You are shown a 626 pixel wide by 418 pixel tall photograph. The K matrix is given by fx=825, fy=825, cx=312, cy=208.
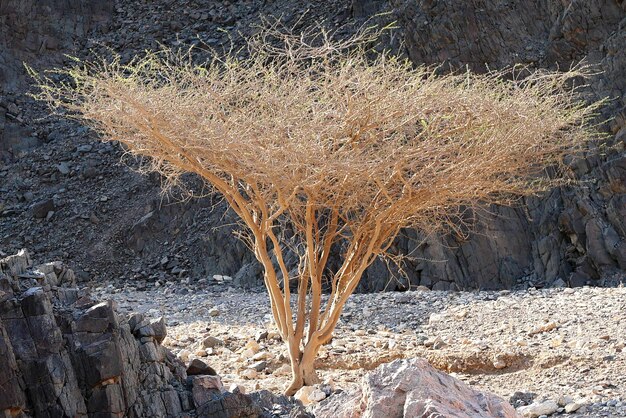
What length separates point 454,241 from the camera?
1570 centimetres

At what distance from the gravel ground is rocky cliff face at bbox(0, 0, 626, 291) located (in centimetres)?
186

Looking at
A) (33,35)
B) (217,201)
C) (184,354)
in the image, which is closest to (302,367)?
(184,354)

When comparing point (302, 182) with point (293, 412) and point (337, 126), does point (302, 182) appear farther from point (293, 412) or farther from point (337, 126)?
point (293, 412)

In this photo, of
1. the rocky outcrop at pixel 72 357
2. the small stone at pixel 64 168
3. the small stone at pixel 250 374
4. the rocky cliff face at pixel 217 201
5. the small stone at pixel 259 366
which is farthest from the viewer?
the small stone at pixel 64 168

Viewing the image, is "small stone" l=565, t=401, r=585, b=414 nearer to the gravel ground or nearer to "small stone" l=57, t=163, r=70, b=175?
the gravel ground

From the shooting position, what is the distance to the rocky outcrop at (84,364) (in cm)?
452

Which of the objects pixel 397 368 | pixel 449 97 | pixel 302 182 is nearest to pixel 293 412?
pixel 397 368

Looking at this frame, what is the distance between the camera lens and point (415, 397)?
14.3ft

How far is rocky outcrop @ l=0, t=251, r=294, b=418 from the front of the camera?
4.52 metres

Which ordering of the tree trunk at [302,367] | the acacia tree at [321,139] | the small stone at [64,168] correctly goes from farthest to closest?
the small stone at [64,168], the tree trunk at [302,367], the acacia tree at [321,139]

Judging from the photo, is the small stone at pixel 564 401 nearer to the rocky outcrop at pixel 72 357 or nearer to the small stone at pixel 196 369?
the small stone at pixel 196 369

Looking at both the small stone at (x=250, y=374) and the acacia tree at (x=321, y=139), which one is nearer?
the acacia tree at (x=321, y=139)

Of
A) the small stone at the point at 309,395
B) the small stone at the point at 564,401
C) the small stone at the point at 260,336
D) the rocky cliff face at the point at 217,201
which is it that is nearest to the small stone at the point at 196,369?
the small stone at the point at 309,395

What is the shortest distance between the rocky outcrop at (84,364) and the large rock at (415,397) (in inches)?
36.2
